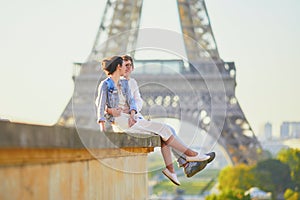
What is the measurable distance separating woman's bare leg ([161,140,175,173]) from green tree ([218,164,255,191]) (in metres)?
31.9

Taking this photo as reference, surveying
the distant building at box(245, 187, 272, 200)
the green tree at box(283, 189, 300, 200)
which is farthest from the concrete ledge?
the green tree at box(283, 189, 300, 200)

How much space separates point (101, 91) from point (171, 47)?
0.67 meters

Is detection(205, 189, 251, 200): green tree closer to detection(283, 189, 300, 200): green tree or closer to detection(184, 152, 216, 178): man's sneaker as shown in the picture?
detection(283, 189, 300, 200): green tree

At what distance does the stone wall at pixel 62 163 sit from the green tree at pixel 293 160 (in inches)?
1630

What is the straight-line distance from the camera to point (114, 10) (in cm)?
3131

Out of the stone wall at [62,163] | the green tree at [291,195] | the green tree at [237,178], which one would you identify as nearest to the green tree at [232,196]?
the green tree at [237,178]

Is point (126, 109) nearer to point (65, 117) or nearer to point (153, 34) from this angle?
point (153, 34)

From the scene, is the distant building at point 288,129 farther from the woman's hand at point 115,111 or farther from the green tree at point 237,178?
the woman's hand at point 115,111

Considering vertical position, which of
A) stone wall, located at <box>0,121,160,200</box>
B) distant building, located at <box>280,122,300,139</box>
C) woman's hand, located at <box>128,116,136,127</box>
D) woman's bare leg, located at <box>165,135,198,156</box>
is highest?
distant building, located at <box>280,122,300,139</box>

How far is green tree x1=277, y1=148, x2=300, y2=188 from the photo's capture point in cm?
4503

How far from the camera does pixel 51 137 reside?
2582mm

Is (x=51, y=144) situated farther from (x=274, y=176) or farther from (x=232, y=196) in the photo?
(x=274, y=176)

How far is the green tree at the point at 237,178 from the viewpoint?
1513 inches

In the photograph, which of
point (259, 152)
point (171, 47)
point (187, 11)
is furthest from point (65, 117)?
point (171, 47)
